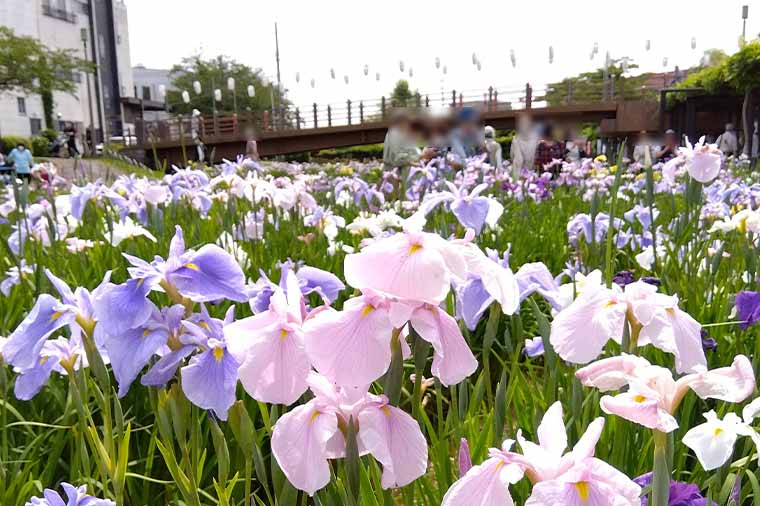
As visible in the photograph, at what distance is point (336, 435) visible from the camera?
862 millimetres

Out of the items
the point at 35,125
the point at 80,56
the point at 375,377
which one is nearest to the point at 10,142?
the point at 35,125

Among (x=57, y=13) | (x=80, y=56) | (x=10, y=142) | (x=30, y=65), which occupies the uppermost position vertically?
(x=57, y=13)

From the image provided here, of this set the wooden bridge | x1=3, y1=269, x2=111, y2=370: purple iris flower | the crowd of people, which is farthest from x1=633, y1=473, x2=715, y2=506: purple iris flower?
the wooden bridge

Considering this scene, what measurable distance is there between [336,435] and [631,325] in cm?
51

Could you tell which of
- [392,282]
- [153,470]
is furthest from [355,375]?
[153,470]

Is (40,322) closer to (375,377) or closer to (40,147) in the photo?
(375,377)

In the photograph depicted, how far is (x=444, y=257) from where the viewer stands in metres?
0.83

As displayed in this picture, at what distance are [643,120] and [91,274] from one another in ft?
81.0

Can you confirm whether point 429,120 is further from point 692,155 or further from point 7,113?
point 7,113

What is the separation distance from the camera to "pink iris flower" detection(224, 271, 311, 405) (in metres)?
0.82

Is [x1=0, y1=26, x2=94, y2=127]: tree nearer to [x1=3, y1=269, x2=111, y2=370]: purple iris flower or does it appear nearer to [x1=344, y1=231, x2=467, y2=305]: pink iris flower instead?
[x1=3, y1=269, x2=111, y2=370]: purple iris flower

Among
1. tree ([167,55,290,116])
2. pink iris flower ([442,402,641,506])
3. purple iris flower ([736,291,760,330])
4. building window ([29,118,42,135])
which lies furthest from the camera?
tree ([167,55,290,116])

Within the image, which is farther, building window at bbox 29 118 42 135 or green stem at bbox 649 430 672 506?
building window at bbox 29 118 42 135

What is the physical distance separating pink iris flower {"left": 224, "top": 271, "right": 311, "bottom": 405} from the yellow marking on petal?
328mm
